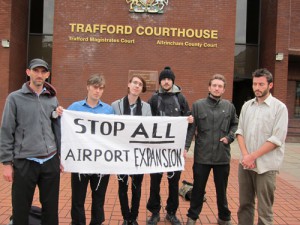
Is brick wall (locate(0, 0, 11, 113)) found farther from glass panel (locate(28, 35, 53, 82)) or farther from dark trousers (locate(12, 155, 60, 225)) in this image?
dark trousers (locate(12, 155, 60, 225))

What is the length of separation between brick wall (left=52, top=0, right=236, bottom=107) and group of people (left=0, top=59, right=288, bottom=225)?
809 centimetres

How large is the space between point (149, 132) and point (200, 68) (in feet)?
29.0

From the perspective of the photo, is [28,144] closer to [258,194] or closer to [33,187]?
[33,187]

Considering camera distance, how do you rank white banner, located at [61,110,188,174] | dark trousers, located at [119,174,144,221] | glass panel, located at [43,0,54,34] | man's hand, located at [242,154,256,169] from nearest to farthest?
1. man's hand, located at [242,154,256,169]
2. white banner, located at [61,110,188,174]
3. dark trousers, located at [119,174,144,221]
4. glass panel, located at [43,0,54,34]

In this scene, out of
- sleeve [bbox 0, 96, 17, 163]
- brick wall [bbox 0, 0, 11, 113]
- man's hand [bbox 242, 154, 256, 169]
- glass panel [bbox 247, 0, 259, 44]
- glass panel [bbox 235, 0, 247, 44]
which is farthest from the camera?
glass panel [bbox 247, 0, 259, 44]

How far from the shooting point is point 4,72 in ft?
44.0

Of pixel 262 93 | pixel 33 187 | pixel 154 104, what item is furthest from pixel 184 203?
pixel 33 187

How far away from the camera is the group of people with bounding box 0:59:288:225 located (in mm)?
3416

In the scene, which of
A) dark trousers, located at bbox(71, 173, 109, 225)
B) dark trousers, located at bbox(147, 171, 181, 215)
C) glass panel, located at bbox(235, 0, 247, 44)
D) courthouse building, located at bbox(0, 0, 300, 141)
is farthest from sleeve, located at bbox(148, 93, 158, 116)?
glass panel, located at bbox(235, 0, 247, 44)

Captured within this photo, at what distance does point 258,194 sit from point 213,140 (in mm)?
972

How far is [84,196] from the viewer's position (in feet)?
13.6

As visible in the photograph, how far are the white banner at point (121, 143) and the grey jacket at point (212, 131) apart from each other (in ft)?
0.76

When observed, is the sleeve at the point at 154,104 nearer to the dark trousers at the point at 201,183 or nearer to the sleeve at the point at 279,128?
the dark trousers at the point at 201,183

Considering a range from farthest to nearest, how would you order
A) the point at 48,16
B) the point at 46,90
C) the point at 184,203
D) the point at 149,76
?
the point at 48,16, the point at 149,76, the point at 184,203, the point at 46,90
